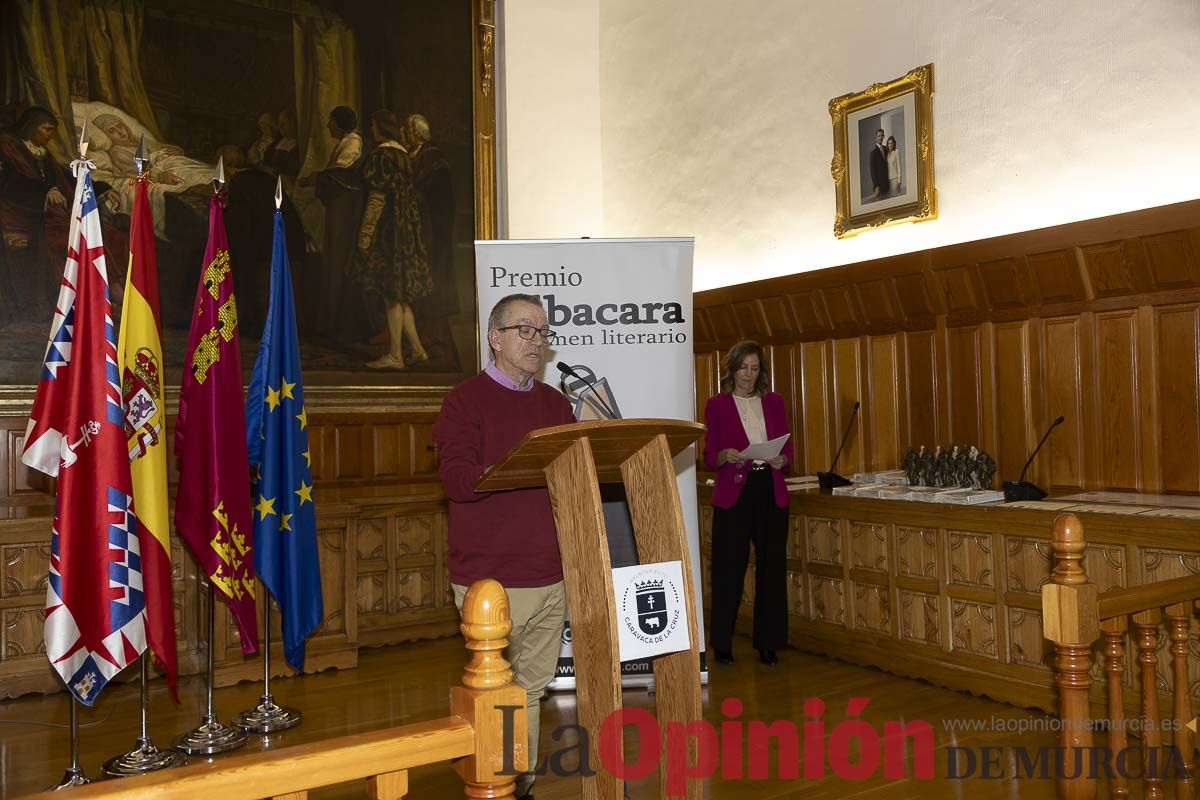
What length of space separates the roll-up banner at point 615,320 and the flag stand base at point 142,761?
1.66m

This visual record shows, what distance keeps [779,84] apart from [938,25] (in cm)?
123

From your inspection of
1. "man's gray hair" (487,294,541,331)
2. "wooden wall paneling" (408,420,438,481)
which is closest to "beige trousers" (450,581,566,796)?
"man's gray hair" (487,294,541,331)

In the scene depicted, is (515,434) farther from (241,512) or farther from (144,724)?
(144,724)

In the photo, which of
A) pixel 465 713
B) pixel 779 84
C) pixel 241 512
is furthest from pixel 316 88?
pixel 465 713

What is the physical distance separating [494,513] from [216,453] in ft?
4.83

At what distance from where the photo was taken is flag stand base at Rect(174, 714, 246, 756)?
Result: 3.70 m

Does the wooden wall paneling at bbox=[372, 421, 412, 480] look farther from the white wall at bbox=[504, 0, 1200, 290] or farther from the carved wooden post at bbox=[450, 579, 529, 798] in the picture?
the carved wooden post at bbox=[450, 579, 529, 798]

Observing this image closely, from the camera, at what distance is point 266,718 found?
13.2 feet

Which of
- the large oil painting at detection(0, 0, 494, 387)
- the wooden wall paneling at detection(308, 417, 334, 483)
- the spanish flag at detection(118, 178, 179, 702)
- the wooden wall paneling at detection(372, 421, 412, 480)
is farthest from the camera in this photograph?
the wooden wall paneling at detection(372, 421, 412, 480)


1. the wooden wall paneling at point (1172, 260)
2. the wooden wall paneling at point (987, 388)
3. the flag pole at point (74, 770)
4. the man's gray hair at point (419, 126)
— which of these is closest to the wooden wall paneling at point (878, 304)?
the wooden wall paneling at point (987, 388)

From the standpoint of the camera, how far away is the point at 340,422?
6.81 meters

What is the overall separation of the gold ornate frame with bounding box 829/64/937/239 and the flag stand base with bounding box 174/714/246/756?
4.18 m

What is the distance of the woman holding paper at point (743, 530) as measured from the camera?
4.80 m

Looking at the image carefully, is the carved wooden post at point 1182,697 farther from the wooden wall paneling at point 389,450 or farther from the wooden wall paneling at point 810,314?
the wooden wall paneling at point 389,450
